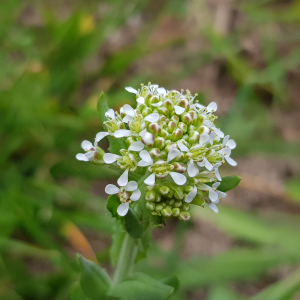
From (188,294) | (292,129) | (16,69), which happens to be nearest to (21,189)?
(16,69)

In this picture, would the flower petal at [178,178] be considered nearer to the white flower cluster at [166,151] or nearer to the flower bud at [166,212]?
the white flower cluster at [166,151]

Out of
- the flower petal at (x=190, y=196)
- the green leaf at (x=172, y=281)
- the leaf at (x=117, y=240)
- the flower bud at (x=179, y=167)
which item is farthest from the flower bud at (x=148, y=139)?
the green leaf at (x=172, y=281)

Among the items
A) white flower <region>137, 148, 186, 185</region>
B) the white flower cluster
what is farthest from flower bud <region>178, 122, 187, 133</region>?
white flower <region>137, 148, 186, 185</region>

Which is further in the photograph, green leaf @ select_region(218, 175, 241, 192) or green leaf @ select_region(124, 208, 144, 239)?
green leaf @ select_region(218, 175, 241, 192)

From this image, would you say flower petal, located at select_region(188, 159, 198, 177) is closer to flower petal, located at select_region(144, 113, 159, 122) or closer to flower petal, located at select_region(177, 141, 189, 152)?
flower petal, located at select_region(177, 141, 189, 152)

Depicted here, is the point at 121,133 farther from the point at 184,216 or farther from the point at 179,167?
the point at 184,216

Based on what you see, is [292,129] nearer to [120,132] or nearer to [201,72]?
[201,72]

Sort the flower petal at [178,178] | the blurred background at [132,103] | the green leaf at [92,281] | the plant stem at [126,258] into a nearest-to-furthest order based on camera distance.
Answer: the flower petal at [178,178], the green leaf at [92,281], the plant stem at [126,258], the blurred background at [132,103]
